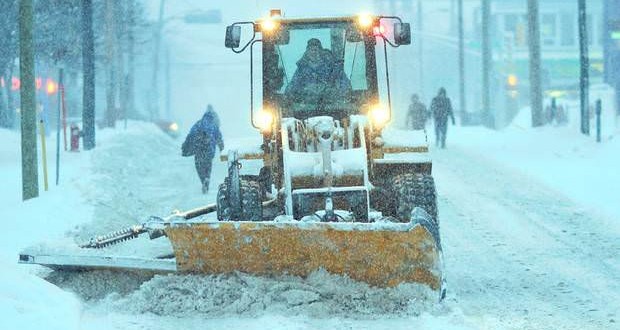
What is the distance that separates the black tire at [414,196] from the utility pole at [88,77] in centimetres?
1972

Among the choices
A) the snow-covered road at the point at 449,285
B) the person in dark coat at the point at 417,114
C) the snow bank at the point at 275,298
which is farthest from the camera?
the person in dark coat at the point at 417,114

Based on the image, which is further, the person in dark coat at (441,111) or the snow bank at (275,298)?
the person in dark coat at (441,111)

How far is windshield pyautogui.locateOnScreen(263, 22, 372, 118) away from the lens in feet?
34.3

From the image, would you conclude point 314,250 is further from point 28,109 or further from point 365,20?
point 28,109

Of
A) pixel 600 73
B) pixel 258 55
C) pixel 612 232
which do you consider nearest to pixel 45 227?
pixel 258 55

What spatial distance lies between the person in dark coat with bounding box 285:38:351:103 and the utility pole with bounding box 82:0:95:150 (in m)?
18.4

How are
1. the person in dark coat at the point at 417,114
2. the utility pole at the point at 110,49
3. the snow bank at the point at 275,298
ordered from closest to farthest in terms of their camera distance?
the snow bank at the point at 275,298 → the person in dark coat at the point at 417,114 → the utility pole at the point at 110,49

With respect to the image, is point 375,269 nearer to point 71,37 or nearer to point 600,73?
point 71,37

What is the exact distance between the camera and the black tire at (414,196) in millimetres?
9305

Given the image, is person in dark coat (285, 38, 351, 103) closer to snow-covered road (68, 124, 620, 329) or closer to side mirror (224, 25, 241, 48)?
side mirror (224, 25, 241, 48)

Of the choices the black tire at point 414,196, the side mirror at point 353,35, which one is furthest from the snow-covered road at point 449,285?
the side mirror at point 353,35

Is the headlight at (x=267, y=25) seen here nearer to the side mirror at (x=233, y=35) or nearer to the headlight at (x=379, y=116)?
the side mirror at (x=233, y=35)

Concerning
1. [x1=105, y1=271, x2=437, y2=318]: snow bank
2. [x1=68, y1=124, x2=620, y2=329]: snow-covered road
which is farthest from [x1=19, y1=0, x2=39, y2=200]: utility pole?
[x1=105, y1=271, x2=437, y2=318]: snow bank

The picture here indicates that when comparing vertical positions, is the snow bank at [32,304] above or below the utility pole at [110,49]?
below
